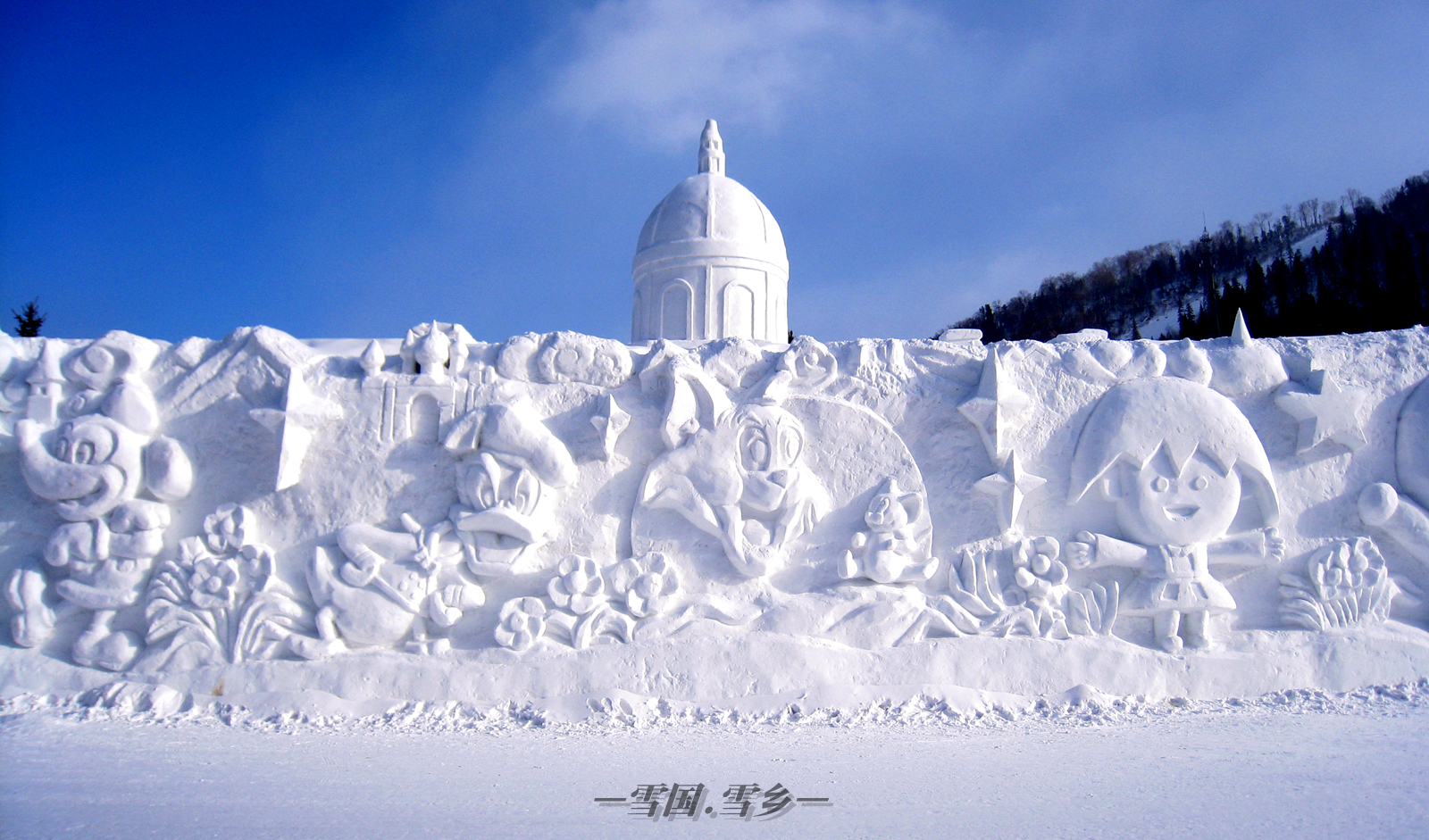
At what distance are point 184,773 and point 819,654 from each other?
9.46ft

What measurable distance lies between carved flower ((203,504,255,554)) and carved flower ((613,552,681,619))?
201 centimetres

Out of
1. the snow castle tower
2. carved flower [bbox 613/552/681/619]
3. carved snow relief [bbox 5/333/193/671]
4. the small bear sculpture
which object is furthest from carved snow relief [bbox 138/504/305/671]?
the snow castle tower

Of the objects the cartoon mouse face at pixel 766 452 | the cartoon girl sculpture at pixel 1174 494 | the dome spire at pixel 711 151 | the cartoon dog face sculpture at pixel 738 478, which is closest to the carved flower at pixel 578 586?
the cartoon dog face sculpture at pixel 738 478

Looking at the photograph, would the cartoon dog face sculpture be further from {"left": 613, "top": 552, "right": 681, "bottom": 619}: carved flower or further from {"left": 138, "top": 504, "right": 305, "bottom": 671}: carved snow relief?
{"left": 138, "top": 504, "right": 305, "bottom": 671}: carved snow relief

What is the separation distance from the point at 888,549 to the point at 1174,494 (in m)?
1.66

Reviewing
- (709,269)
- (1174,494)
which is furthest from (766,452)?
(709,269)

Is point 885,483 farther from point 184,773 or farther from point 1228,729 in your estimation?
point 184,773

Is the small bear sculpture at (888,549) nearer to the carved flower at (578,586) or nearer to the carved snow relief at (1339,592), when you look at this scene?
the carved flower at (578,586)

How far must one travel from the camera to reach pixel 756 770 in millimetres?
3520

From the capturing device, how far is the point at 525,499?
15.5ft

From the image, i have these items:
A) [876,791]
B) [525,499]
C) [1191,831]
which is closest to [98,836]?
[525,499]

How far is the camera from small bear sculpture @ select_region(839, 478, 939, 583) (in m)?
4.75

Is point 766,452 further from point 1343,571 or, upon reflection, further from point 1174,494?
point 1343,571

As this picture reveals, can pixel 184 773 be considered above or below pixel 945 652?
below
